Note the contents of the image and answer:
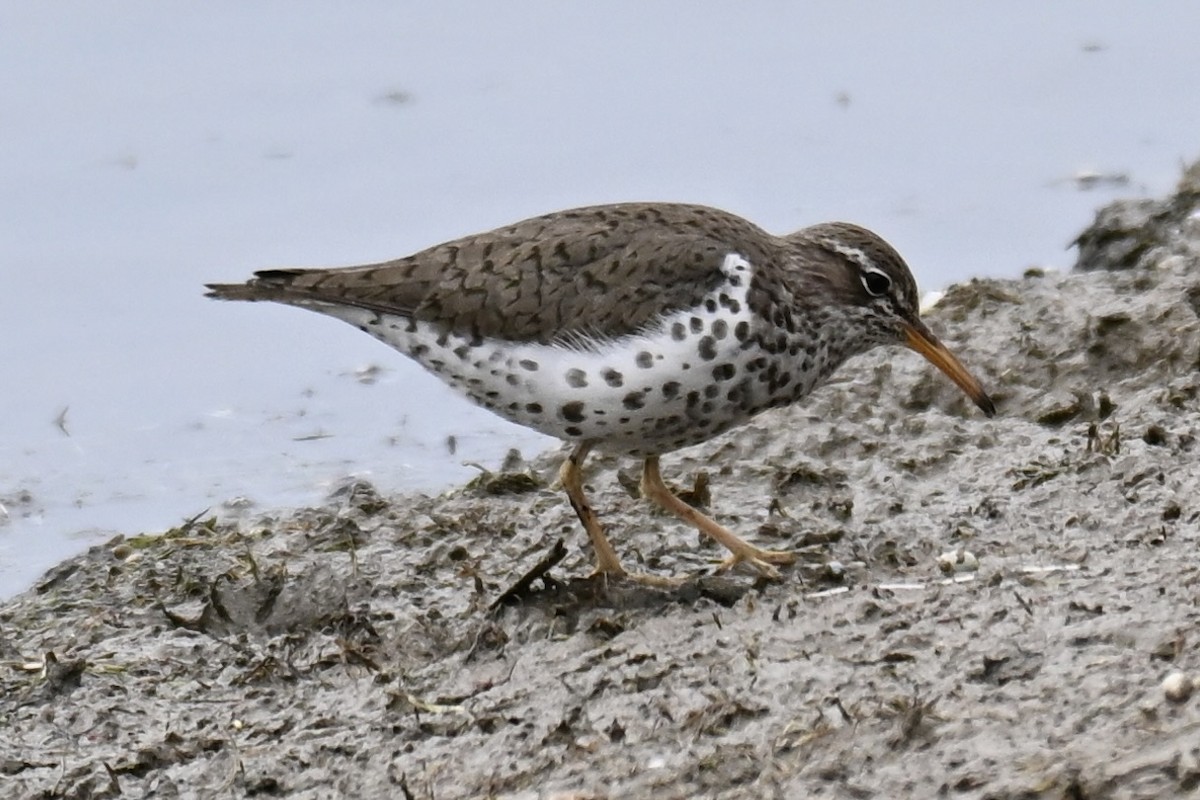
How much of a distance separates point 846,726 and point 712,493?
297 centimetres

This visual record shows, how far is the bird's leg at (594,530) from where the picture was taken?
6.89 meters

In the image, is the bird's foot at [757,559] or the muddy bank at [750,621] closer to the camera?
the muddy bank at [750,621]

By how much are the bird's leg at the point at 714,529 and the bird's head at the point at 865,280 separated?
0.93 m

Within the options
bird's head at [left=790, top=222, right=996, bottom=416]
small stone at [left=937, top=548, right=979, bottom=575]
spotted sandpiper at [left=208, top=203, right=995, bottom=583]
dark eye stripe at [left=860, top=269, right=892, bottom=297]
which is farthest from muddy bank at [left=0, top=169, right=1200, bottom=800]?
dark eye stripe at [left=860, top=269, right=892, bottom=297]

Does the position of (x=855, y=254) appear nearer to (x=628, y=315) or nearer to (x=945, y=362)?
(x=945, y=362)

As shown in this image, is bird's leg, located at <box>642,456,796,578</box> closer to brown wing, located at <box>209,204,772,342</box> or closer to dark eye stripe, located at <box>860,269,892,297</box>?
brown wing, located at <box>209,204,772,342</box>

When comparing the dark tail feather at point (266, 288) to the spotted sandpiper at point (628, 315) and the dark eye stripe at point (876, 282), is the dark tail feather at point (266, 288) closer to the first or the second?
the spotted sandpiper at point (628, 315)

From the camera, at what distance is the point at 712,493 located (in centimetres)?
810

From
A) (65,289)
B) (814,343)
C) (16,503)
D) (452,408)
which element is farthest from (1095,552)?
(65,289)

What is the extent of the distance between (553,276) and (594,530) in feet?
3.10

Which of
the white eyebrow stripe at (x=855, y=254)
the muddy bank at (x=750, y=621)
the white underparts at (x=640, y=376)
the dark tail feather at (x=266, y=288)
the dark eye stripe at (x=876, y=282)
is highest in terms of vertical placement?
the white eyebrow stripe at (x=855, y=254)

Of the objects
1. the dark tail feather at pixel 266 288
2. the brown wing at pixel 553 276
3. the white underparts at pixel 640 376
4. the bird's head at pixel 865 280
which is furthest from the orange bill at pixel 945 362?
the dark tail feather at pixel 266 288

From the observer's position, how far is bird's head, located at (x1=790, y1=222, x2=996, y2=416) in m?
7.30

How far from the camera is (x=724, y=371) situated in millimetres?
6699
